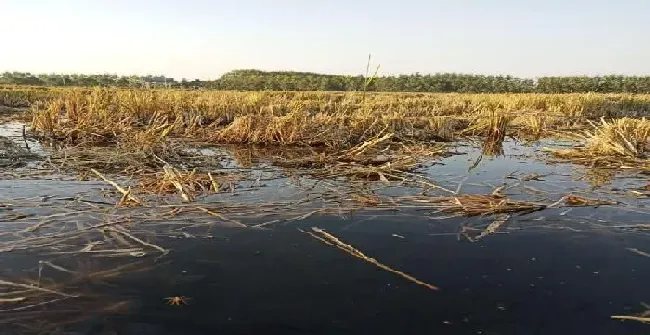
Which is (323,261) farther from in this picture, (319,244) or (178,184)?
(178,184)

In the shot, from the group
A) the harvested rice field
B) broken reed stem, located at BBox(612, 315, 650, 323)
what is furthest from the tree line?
broken reed stem, located at BBox(612, 315, 650, 323)

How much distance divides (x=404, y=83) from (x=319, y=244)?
77320mm

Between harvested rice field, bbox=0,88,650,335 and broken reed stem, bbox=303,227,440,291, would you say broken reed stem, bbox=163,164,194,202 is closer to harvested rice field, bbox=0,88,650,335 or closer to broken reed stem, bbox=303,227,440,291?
harvested rice field, bbox=0,88,650,335

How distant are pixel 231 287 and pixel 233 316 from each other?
1.37ft

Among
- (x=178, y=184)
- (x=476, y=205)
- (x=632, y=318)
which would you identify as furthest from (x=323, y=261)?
(x=178, y=184)

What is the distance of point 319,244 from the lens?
14.0 ft

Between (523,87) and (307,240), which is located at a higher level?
(523,87)

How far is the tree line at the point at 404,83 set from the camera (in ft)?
199

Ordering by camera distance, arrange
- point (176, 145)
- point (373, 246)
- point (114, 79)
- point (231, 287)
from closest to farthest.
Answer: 1. point (231, 287)
2. point (373, 246)
3. point (176, 145)
4. point (114, 79)

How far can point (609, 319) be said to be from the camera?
3016 millimetres

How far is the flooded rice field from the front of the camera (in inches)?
117

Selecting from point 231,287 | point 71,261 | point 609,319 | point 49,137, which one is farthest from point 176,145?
point 609,319

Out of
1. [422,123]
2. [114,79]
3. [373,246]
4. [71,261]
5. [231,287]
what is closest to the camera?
[231,287]

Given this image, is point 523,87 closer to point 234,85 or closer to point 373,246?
point 234,85
